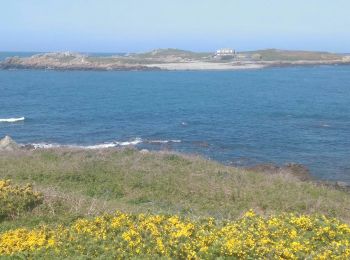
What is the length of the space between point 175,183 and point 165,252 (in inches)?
473

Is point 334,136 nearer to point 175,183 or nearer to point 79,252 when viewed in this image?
point 175,183

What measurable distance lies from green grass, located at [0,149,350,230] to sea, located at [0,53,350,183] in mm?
9601

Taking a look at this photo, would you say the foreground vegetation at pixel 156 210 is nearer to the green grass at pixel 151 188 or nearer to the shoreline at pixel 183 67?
the green grass at pixel 151 188

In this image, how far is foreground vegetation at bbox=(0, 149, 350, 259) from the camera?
9570 mm

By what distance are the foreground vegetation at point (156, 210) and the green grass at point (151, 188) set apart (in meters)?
0.05

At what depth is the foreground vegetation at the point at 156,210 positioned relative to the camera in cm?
957

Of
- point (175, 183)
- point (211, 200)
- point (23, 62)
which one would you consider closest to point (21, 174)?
point (175, 183)

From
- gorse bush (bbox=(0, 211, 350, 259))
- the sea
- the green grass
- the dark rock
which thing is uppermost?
gorse bush (bbox=(0, 211, 350, 259))

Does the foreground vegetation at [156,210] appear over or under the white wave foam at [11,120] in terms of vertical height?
over

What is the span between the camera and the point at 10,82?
98125 millimetres

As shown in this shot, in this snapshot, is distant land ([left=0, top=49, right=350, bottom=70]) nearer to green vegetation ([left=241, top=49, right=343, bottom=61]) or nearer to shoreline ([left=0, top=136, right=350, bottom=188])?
green vegetation ([left=241, top=49, right=343, bottom=61])

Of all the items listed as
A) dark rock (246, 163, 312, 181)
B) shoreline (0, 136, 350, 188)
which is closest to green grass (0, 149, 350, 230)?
shoreline (0, 136, 350, 188)

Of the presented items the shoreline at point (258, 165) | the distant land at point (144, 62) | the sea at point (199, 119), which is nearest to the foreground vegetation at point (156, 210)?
the shoreline at point (258, 165)

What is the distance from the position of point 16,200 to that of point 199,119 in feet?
137
